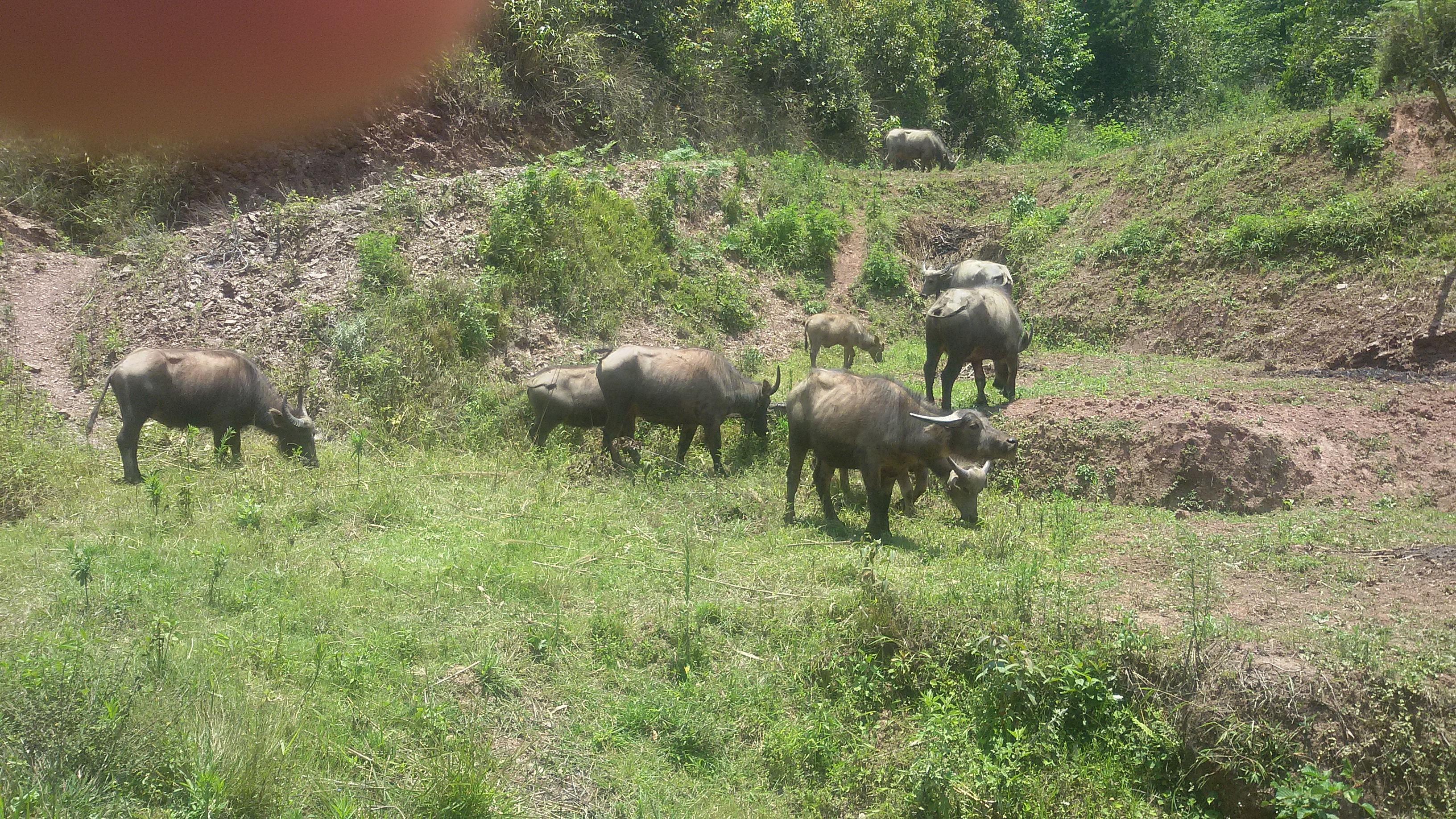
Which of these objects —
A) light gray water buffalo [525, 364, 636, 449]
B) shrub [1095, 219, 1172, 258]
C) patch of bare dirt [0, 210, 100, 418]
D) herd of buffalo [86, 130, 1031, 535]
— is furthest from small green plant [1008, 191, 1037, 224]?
patch of bare dirt [0, 210, 100, 418]

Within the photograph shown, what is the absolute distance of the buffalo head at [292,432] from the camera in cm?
1182

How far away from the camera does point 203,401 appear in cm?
1127

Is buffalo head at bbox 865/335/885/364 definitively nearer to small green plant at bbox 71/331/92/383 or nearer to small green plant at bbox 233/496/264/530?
small green plant at bbox 233/496/264/530

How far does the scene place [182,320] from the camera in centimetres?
1365

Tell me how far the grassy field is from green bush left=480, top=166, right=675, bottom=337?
20.8 ft

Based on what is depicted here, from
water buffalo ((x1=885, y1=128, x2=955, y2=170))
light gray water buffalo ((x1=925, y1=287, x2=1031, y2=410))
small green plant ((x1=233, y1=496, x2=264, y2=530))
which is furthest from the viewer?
water buffalo ((x1=885, y1=128, x2=955, y2=170))

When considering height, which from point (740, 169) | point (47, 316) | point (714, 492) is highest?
point (740, 169)

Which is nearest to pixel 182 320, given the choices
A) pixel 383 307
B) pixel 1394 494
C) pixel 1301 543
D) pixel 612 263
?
pixel 383 307

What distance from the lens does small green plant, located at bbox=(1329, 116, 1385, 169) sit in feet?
53.0

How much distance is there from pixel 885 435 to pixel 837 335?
6.42 meters

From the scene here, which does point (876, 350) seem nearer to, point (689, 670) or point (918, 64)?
point (689, 670)

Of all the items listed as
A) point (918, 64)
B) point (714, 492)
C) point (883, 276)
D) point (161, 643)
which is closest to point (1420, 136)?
point (883, 276)

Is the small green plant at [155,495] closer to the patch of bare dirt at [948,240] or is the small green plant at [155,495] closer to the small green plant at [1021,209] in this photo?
the patch of bare dirt at [948,240]

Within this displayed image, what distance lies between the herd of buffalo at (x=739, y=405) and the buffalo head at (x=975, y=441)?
0.04ft
